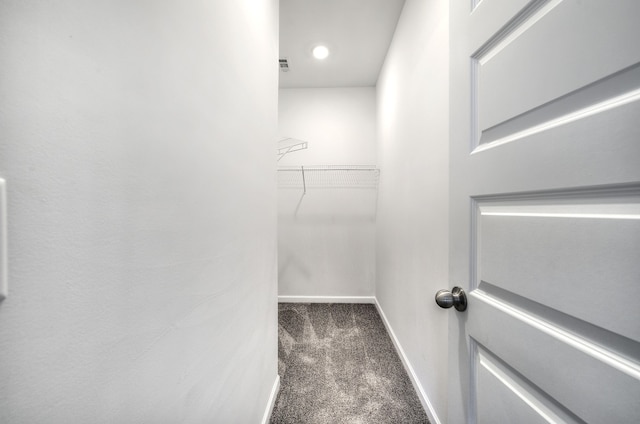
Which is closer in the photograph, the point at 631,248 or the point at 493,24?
the point at 631,248

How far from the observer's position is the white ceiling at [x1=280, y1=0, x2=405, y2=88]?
1.76 meters

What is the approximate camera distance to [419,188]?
1428mm

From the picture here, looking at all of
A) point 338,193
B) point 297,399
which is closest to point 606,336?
point 297,399

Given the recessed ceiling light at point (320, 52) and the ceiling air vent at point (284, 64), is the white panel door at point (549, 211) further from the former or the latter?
the ceiling air vent at point (284, 64)

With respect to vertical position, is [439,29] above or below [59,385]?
above

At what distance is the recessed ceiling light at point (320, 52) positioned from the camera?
2.18 m

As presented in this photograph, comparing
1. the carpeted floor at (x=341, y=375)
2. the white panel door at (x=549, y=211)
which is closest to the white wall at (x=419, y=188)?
the carpeted floor at (x=341, y=375)

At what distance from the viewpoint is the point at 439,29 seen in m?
1.17

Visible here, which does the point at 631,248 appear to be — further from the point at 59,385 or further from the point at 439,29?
the point at 439,29

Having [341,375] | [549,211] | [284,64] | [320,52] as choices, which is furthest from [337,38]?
[341,375]

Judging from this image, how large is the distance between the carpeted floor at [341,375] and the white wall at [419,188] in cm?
17

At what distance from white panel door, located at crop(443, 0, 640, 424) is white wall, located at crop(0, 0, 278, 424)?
2.36 ft

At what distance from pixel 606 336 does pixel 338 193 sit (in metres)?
2.51

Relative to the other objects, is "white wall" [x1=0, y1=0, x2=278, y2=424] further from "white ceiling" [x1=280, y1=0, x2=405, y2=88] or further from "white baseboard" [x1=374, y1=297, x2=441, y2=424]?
"white ceiling" [x1=280, y1=0, x2=405, y2=88]
